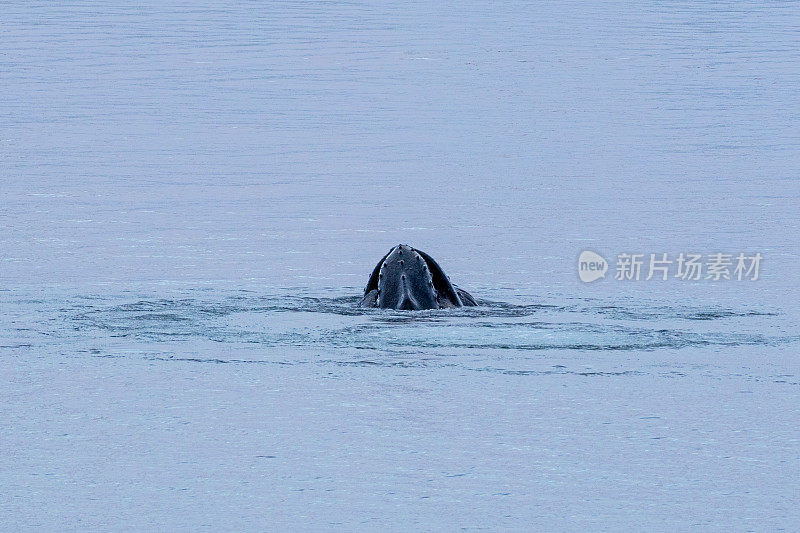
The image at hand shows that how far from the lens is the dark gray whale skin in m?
12.8

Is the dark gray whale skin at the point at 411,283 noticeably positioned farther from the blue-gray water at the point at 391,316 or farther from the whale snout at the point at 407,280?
the blue-gray water at the point at 391,316

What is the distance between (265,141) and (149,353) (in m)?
14.4

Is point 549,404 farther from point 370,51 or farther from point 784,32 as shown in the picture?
point 784,32

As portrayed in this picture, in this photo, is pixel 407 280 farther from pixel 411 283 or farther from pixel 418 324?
pixel 418 324

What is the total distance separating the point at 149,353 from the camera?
11711mm

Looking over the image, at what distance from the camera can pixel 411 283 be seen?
12883 mm

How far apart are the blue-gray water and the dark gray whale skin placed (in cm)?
18

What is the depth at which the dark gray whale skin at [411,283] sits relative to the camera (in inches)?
503

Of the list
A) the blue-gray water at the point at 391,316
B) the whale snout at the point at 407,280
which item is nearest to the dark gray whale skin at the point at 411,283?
the whale snout at the point at 407,280

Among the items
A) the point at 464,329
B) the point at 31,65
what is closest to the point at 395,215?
the point at 464,329

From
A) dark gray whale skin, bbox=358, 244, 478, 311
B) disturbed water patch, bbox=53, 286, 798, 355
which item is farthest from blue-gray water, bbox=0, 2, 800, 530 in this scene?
dark gray whale skin, bbox=358, 244, 478, 311

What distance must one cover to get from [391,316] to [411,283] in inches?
12.4

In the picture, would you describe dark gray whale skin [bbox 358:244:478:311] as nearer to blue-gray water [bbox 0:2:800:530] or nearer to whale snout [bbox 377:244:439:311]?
whale snout [bbox 377:244:439:311]

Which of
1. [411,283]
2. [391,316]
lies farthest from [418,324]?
[411,283]
